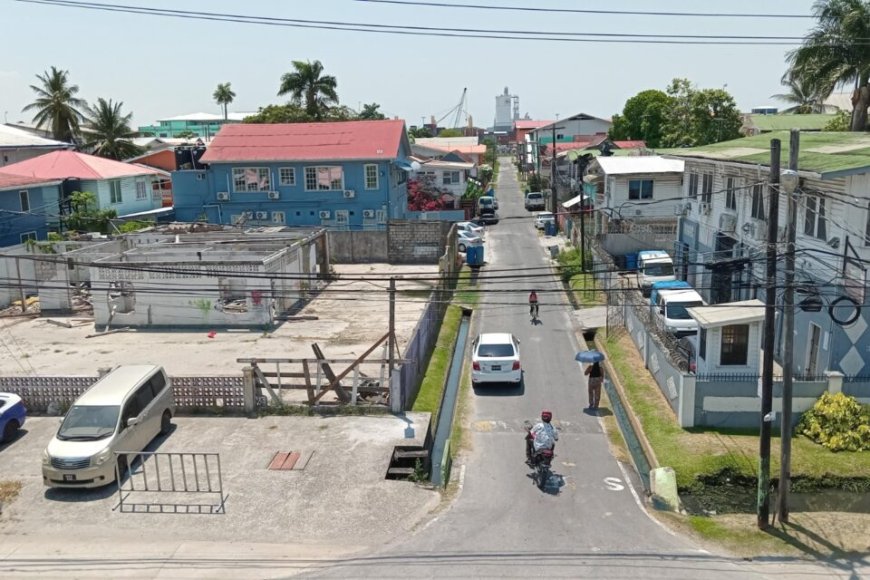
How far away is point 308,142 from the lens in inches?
1875

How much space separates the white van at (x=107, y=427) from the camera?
48.6 ft

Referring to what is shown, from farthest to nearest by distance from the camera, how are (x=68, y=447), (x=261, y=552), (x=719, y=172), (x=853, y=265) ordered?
(x=719, y=172)
(x=853, y=265)
(x=68, y=447)
(x=261, y=552)

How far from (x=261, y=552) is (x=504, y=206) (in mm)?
62655

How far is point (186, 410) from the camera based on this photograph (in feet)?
63.4

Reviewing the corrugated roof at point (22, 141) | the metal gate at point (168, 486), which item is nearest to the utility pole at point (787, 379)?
the metal gate at point (168, 486)

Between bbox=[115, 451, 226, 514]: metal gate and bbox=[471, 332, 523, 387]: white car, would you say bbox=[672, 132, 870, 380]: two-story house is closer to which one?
bbox=[471, 332, 523, 387]: white car

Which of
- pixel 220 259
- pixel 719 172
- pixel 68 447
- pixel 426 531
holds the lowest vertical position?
pixel 426 531

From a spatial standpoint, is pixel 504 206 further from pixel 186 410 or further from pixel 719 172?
pixel 186 410

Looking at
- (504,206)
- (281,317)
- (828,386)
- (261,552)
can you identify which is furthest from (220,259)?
(504,206)

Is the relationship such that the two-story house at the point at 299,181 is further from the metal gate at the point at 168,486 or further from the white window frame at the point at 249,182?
the metal gate at the point at 168,486

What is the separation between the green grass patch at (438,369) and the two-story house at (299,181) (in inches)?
668

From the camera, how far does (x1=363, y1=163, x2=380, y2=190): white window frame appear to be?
152 ft

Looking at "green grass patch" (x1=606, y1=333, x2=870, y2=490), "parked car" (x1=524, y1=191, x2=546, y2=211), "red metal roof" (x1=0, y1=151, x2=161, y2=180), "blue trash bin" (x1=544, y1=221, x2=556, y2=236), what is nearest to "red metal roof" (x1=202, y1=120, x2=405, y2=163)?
"red metal roof" (x1=0, y1=151, x2=161, y2=180)

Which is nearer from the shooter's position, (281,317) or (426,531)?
(426,531)
